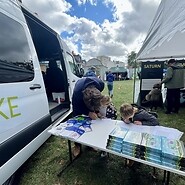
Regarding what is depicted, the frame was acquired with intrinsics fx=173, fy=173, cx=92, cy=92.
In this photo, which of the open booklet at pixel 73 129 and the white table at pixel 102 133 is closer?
the white table at pixel 102 133

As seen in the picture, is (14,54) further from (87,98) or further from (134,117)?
(134,117)

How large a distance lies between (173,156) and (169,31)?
1.83 m

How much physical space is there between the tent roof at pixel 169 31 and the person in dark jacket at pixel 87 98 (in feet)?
4.21

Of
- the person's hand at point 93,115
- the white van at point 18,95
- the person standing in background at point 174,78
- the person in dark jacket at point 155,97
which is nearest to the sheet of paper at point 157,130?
the person's hand at point 93,115

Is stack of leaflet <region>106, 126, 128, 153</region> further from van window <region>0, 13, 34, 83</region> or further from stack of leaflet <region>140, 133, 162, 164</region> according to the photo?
van window <region>0, 13, 34, 83</region>

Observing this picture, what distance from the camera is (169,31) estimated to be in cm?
255

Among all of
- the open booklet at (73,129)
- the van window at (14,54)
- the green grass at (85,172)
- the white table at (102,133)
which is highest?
the van window at (14,54)

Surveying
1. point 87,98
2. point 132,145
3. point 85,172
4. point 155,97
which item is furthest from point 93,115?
point 155,97

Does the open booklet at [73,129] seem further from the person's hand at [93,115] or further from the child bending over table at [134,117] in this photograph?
the child bending over table at [134,117]

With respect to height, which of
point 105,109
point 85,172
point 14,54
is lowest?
point 85,172

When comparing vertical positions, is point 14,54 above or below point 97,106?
above

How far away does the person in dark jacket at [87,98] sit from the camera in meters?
2.60

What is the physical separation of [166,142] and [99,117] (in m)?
1.21

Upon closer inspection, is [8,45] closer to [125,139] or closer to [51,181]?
[125,139]
